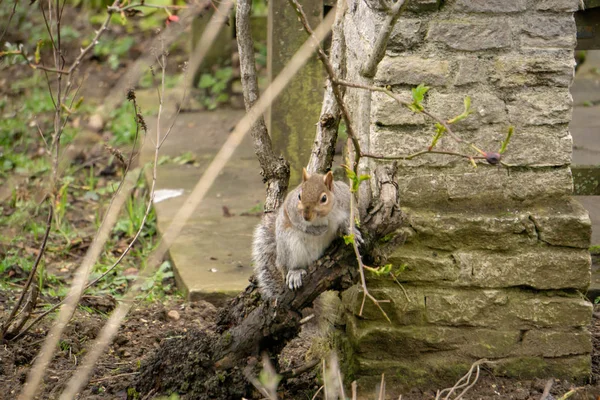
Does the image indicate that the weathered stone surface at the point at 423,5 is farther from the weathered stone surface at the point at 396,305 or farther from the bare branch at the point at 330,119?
the weathered stone surface at the point at 396,305

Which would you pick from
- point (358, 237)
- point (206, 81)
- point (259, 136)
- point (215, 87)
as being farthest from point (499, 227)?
point (206, 81)

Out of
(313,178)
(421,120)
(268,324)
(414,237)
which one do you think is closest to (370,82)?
(421,120)

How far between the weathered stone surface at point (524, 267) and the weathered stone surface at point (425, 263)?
0.02 m

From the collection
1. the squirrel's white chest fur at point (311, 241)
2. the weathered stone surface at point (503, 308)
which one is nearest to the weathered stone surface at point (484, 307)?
the weathered stone surface at point (503, 308)

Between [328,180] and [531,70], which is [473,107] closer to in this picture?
[531,70]

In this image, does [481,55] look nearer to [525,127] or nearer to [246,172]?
[525,127]

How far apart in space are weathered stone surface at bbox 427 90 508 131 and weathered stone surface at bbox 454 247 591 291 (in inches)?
19.9

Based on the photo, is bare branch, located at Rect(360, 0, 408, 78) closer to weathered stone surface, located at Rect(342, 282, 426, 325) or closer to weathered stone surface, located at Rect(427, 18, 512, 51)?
weathered stone surface, located at Rect(427, 18, 512, 51)

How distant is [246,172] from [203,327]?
91.3 inches

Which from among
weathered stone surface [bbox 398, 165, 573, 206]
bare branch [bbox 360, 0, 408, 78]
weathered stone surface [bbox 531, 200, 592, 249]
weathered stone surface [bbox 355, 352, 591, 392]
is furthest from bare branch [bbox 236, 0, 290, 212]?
weathered stone surface [bbox 531, 200, 592, 249]

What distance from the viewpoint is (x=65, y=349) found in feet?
11.7

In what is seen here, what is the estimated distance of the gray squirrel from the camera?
295cm

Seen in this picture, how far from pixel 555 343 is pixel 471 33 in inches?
49.4

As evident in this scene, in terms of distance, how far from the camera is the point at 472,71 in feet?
9.93
